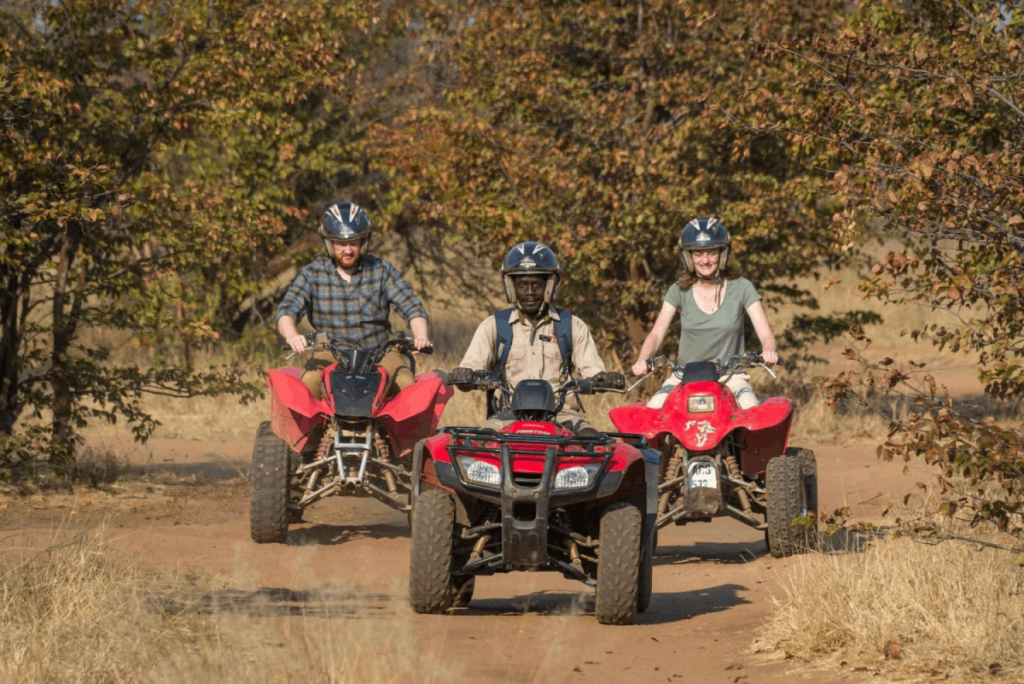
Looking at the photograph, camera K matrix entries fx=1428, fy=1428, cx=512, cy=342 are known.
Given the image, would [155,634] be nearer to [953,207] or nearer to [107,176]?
[953,207]

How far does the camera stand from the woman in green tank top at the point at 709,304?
9703mm

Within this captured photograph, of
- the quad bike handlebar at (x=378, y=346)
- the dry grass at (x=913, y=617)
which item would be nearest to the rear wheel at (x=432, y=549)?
the dry grass at (x=913, y=617)

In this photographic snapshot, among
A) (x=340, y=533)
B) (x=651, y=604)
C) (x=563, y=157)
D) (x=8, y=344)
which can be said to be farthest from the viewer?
(x=563, y=157)

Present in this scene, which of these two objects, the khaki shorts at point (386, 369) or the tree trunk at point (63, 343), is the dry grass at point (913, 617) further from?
the tree trunk at point (63, 343)

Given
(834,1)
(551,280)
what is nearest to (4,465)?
(551,280)

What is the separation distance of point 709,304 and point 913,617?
3620mm

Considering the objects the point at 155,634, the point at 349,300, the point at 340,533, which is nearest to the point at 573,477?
the point at 155,634

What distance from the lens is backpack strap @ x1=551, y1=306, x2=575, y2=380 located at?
26.9ft

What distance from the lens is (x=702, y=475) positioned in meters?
9.09

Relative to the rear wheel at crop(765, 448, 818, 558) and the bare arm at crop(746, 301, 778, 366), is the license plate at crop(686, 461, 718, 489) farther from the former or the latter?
the bare arm at crop(746, 301, 778, 366)

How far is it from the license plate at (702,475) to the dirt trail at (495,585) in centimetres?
64

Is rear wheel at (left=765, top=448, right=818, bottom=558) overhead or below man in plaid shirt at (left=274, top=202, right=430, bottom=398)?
below

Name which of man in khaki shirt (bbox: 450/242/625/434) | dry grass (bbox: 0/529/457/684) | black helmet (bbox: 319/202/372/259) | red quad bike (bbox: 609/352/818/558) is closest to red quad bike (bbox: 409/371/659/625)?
dry grass (bbox: 0/529/457/684)

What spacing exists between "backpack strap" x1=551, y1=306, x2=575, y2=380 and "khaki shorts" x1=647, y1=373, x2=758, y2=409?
1.43 meters
